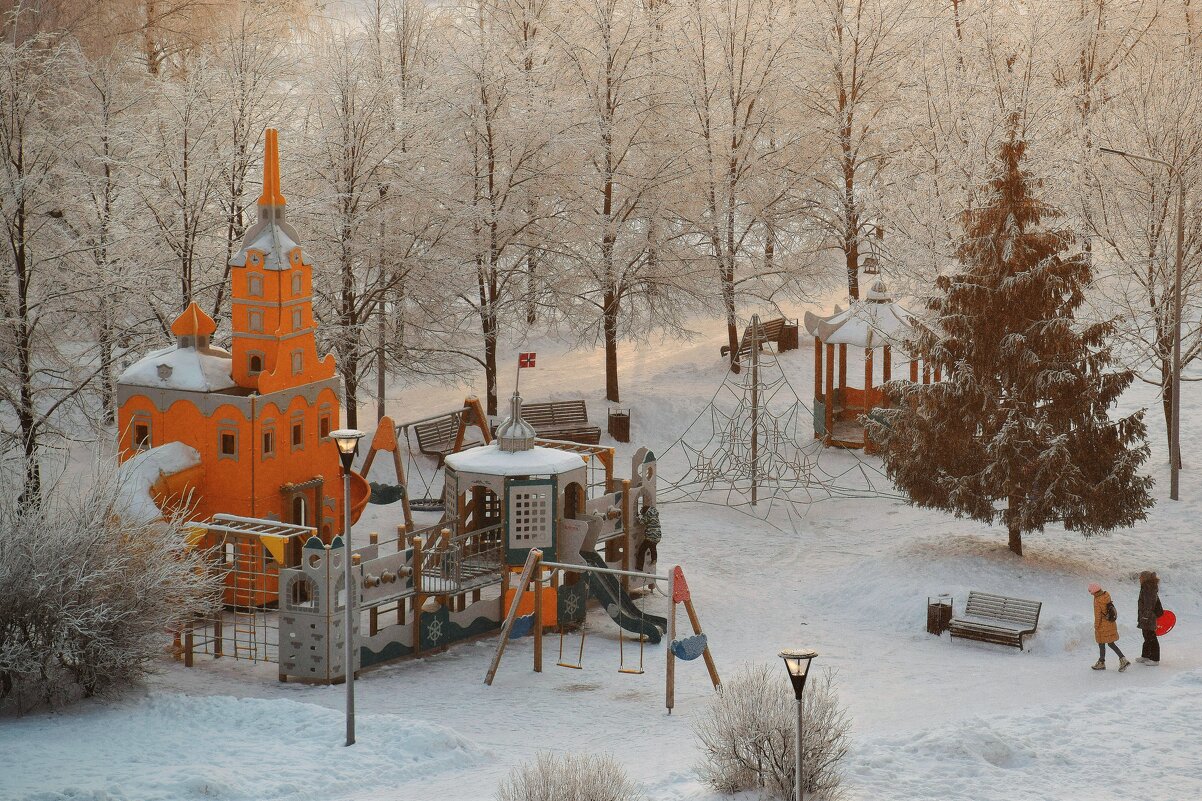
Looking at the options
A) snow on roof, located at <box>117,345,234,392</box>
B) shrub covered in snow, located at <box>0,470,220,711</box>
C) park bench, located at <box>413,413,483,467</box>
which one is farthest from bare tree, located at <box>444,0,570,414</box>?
shrub covered in snow, located at <box>0,470,220,711</box>

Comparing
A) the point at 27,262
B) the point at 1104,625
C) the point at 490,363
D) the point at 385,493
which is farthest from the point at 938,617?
the point at 27,262

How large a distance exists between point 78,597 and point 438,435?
48.6 ft

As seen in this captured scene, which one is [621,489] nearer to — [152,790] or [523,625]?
[523,625]

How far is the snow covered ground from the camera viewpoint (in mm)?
16328

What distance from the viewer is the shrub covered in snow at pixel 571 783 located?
13867 mm

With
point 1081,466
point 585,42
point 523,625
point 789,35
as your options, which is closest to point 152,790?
point 523,625

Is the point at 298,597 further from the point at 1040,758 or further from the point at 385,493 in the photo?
the point at 1040,758

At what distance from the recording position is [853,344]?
114 feet

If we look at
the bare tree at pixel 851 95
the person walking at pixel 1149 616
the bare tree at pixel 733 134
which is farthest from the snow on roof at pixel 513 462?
the bare tree at pixel 851 95

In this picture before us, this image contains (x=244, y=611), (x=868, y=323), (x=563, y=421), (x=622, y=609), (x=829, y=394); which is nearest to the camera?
(x=622, y=609)

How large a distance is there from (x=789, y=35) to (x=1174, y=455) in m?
16.1

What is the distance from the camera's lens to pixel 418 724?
1831cm

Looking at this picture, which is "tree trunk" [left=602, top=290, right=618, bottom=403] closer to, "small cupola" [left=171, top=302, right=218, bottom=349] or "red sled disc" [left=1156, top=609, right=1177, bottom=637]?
"small cupola" [left=171, top=302, right=218, bottom=349]

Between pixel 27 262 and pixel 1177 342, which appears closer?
pixel 1177 342
